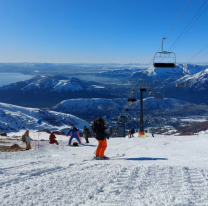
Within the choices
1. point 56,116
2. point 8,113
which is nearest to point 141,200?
point 8,113

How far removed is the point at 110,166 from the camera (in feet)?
21.6

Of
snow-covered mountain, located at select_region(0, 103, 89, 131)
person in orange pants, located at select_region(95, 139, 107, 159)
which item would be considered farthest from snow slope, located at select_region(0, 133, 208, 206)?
snow-covered mountain, located at select_region(0, 103, 89, 131)

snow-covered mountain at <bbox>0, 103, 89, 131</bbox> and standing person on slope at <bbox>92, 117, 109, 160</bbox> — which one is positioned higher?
standing person on slope at <bbox>92, 117, 109, 160</bbox>

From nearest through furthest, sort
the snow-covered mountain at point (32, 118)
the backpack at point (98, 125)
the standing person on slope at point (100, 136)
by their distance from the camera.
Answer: the standing person on slope at point (100, 136) < the backpack at point (98, 125) < the snow-covered mountain at point (32, 118)

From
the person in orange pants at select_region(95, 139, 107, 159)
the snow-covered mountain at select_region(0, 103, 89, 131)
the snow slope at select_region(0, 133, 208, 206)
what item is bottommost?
the snow-covered mountain at select_region(0, 103, 89, 131)

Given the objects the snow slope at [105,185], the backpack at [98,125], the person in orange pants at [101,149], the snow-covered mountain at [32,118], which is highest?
the backpack at [98,125]

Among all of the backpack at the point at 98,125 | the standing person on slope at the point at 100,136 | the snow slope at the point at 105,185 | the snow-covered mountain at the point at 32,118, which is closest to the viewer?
the snow slope at the point at 105,185

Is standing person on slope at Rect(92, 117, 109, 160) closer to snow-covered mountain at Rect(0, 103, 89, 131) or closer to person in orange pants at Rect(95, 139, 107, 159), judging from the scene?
person in orange pants at Rect(95, 139, 107, 159)

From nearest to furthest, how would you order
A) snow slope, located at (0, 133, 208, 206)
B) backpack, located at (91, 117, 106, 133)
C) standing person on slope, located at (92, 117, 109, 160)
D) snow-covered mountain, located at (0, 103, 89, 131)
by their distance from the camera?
snow slope, located at (0, 133, 208, 206)
standing person on slope, located at (92, 117, 109, 160)
backpack, located at (91, 117, 106, 133)
snow-covered mountain, located at (0, 103, 89, 131)

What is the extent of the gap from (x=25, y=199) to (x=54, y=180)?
3.63ft

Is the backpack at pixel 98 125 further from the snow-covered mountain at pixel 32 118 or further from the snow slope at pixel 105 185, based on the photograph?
the snow-covered mountain at pixel 32 118

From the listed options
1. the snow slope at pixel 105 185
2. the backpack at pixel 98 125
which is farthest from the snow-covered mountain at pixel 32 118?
the snow slope at pixel 105 185

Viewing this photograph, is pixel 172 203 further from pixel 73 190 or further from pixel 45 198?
pixel 45 198

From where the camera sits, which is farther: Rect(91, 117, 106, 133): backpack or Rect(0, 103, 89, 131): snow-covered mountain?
Rect(0, 103, 89, 131): snow-covered mountain
